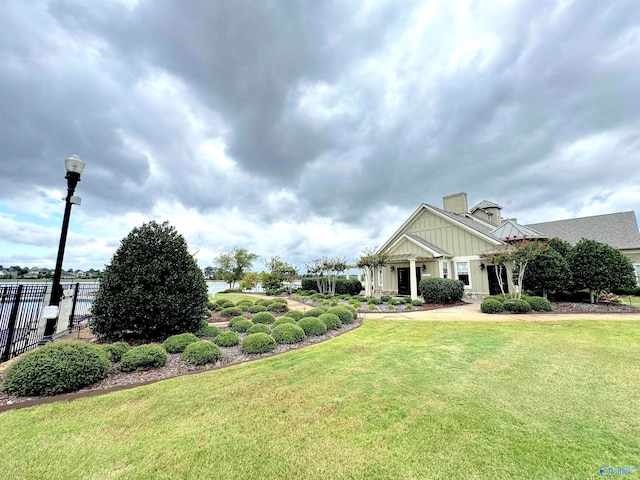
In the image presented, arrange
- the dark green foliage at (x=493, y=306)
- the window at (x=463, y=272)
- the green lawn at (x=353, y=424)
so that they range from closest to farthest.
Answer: the green lawn at (x=353, y=424) → the dark green foliage at (x=493, y=306) → the window at (x=463, y=272)

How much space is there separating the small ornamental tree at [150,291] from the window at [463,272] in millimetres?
16413

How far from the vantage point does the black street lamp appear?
568cm

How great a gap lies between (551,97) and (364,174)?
9570 mm

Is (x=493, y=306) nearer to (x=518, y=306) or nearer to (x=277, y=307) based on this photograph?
(x=518, y=306)

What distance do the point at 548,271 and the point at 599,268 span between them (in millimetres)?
1813

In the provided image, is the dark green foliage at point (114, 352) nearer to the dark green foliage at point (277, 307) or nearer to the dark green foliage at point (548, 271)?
the dark green foliage at point (277, 307)

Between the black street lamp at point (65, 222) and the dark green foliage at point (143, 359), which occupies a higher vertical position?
the black street lamp at point (65, 222)

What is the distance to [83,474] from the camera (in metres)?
2.13

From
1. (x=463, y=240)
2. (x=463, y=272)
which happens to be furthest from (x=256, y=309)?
(x=463, y=240)

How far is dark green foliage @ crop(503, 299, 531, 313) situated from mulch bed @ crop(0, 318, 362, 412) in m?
9.77

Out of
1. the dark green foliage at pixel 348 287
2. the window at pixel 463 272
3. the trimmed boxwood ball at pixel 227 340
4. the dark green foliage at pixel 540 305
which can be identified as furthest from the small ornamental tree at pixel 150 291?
the dark green foliage at pixel 348 287

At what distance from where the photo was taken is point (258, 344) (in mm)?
5680

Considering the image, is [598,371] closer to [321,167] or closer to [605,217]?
[321,167]

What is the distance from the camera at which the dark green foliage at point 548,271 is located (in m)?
12.6
